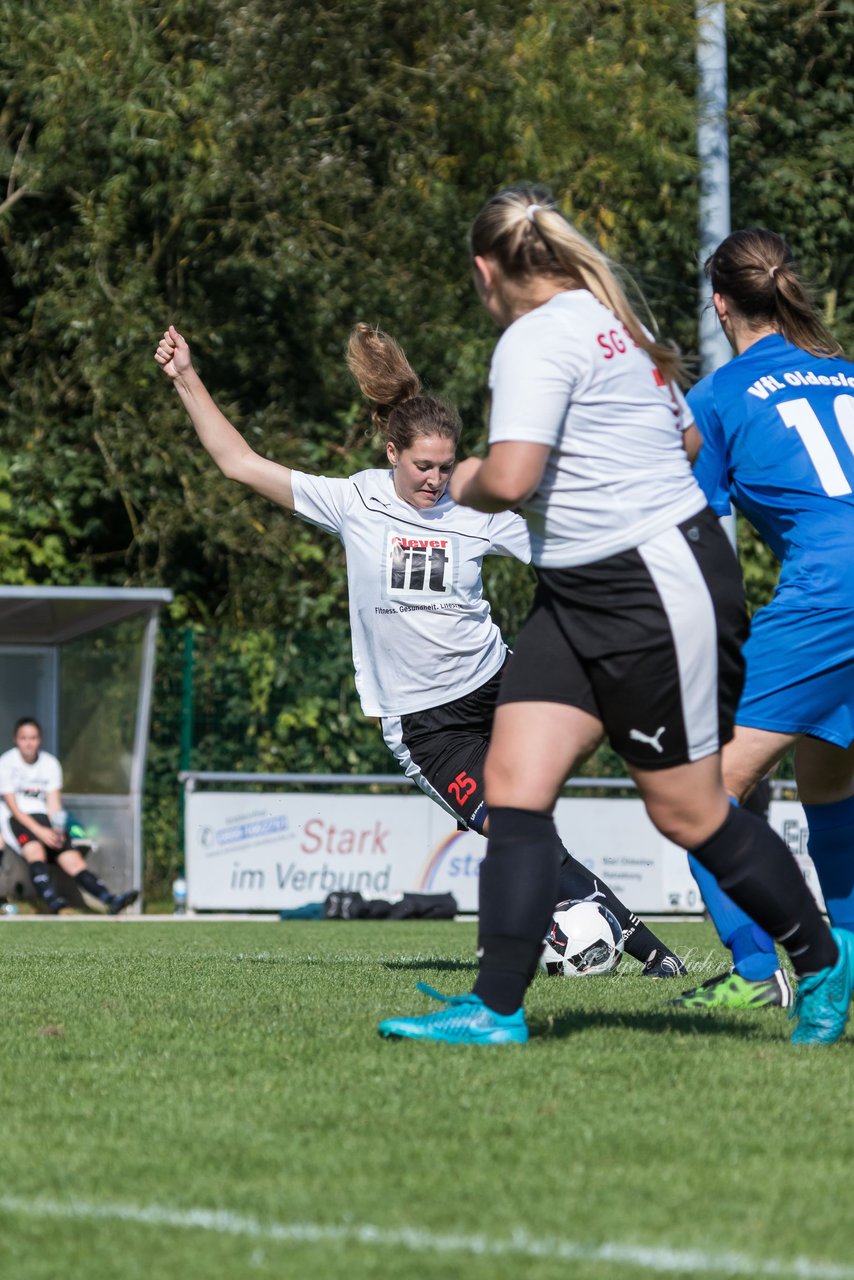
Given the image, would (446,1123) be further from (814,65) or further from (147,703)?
(814,65)

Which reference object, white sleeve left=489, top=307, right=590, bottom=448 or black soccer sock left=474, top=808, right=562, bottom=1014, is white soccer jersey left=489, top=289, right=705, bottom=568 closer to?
white sleeve left=489, top=307, right=590, bottom=448

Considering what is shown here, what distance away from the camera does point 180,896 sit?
15.4 metres

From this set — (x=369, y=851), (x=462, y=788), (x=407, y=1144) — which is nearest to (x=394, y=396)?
(x=462, y=788)

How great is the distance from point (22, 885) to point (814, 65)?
14110 mm

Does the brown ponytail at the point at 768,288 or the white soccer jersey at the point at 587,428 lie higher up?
the brown ponytail at the point at 768,288

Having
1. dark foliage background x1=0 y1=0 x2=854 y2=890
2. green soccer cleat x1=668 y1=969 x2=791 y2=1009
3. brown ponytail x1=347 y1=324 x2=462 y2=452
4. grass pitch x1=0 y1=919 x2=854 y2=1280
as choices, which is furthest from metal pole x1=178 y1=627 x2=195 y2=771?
green soccer cleat x1=668 y1=969 x2=791 y2=1009

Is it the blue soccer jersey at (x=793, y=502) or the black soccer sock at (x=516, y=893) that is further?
the blue soccer jersey at (x=793, y=502)

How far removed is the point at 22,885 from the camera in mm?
15422

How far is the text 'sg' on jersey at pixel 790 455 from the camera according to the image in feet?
16.2

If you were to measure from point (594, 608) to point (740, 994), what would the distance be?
1.81 metres

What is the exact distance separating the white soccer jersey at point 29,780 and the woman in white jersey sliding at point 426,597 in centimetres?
955

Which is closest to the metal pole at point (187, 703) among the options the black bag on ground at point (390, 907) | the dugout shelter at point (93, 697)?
the dugout shelter at point (93, 697)

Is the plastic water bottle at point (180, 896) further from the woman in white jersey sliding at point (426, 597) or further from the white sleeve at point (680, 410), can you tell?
the white sleeve at point (680, 410)

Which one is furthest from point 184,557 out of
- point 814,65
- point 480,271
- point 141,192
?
point 480,271
